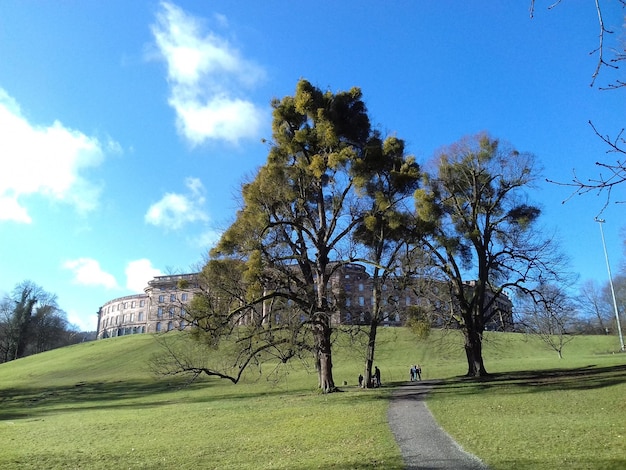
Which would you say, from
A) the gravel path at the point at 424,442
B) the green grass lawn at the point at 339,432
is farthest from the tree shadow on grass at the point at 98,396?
the gravel path at the point at 424,442

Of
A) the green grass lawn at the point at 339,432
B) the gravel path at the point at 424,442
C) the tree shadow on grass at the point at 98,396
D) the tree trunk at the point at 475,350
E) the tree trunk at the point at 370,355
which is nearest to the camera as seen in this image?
the gravel path at the point at 424,442

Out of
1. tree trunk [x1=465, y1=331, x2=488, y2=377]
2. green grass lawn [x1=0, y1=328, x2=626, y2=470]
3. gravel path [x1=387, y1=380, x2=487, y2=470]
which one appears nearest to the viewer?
gravel path [x1=387, y1=380, x2=487, y2=470]

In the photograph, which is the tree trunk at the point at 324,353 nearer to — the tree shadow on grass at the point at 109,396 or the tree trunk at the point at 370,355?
the tree trunk at the point at 370,355

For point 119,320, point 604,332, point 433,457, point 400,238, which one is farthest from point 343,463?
point 119,320

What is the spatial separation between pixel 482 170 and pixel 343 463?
21.4 metres

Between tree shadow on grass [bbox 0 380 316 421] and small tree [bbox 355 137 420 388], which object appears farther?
tree shadow on grass [bbox 0 380 316 421]

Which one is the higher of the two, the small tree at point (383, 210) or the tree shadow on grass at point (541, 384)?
the small tree at point (383, 210)

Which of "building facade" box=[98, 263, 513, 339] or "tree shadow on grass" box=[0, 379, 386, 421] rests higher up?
"building facade" box=[98, 263, 513, 339]

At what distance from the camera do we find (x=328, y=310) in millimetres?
19438

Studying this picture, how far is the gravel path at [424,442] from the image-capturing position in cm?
799

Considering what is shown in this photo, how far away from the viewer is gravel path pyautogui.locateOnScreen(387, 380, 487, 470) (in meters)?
7.99

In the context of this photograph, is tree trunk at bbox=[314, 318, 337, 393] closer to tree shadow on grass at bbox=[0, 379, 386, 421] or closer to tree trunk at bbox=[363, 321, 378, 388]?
tree trunk at bbox=[363, 321, 378, 388]

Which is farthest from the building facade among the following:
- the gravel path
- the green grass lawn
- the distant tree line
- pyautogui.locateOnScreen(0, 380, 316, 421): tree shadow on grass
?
the distant tree line

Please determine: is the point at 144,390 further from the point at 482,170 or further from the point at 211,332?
the point at 482,170
